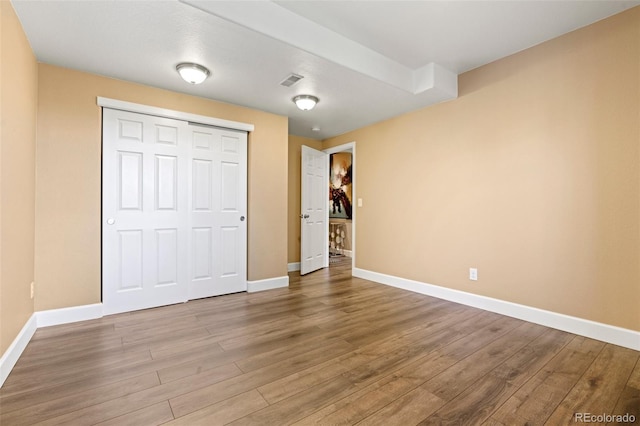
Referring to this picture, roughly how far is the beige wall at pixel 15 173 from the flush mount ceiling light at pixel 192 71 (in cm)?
108

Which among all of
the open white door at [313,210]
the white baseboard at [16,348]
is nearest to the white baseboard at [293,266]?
the open white door at [313,210]

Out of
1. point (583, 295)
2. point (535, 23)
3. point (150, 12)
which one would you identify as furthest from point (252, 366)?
point (535, 23)

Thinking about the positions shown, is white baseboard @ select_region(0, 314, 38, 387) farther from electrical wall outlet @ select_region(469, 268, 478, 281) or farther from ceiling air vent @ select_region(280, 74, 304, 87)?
electrical wall outlet @ select_region(469, 268, 478, 281)

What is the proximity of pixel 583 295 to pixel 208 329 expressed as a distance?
328 cm

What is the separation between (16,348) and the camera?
2.02 meters

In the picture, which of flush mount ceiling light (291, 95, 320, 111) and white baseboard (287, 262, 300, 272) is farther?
white baseboard (287, 262, 300, 272)

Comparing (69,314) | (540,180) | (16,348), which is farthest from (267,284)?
(540,180)

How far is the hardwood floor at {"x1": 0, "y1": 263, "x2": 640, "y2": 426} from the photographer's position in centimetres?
152

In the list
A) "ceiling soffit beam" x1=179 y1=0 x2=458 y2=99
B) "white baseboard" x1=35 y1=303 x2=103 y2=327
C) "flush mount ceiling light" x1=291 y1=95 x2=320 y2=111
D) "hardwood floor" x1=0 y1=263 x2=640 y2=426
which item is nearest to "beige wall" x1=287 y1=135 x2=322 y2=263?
"flush mount ceiling light" x1=291 y1=95 x2=320 y2=111

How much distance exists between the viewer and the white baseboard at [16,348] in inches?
70.5

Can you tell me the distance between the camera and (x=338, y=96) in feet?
11.3

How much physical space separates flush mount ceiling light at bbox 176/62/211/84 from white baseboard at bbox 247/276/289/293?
2483 mm

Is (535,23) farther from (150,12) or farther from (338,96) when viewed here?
(150,12)

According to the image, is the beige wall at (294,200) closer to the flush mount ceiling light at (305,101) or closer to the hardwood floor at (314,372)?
the flush mount ceiling light at (305,101)
